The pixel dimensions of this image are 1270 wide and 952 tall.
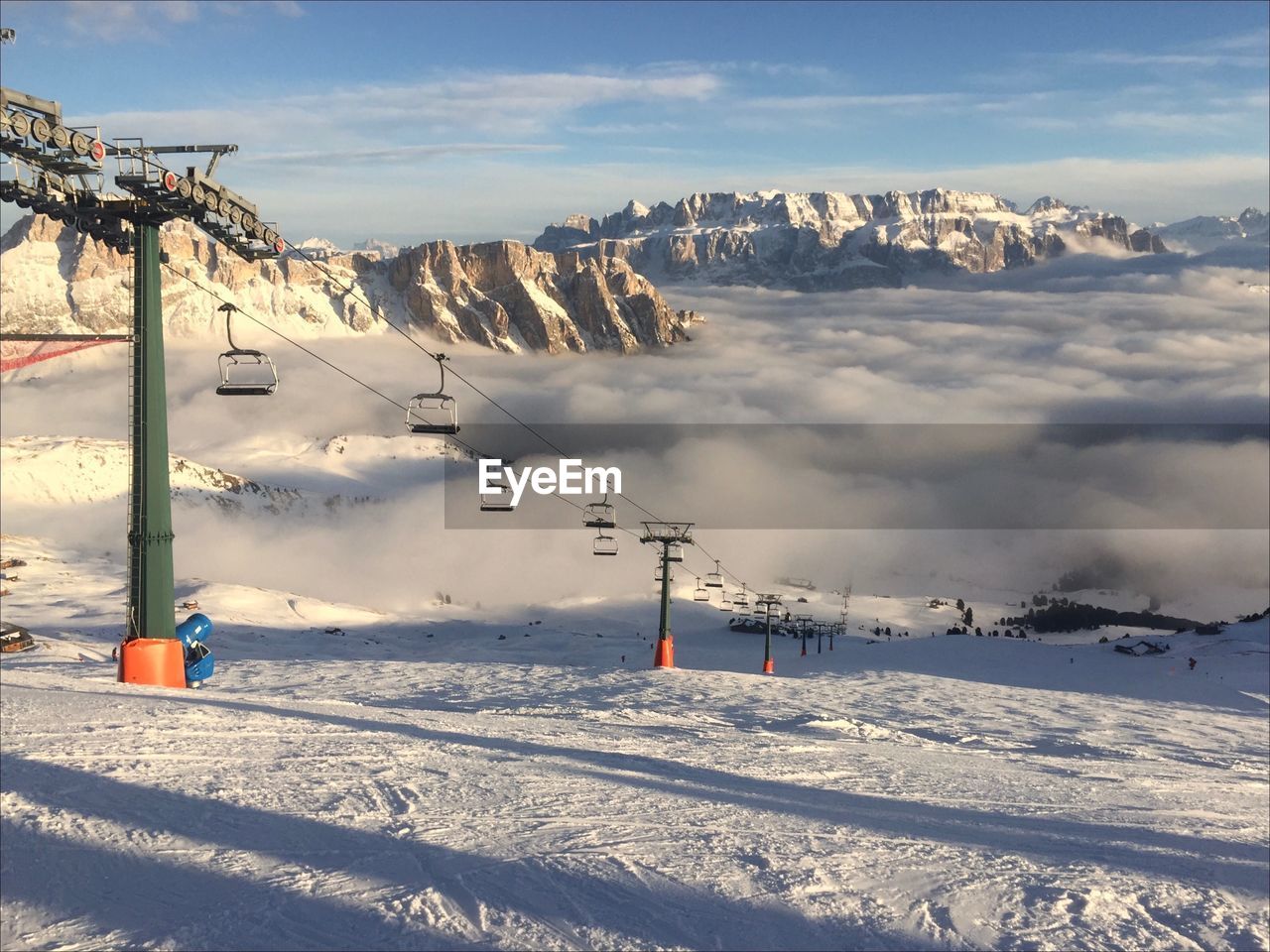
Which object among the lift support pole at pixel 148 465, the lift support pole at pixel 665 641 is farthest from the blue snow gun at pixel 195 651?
the lift support pole at pixel 665 641

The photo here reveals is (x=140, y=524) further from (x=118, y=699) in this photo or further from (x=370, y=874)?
(x=370, y=874)

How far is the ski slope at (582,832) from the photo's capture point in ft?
33.1

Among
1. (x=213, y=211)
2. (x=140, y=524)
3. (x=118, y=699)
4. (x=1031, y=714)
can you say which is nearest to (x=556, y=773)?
(x=118, y=699)

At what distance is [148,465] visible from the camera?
23703mm

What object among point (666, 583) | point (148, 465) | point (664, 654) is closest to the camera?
point (148, 465)

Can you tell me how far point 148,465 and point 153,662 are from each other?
448cm

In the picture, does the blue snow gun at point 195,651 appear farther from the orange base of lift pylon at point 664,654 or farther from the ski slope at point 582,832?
the orange base of lift pylon at point 664,654

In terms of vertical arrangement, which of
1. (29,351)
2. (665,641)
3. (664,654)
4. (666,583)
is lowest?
(664,654)

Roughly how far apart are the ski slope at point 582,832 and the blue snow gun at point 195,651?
A: 3.15 meters

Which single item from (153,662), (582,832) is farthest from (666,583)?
(582,832)

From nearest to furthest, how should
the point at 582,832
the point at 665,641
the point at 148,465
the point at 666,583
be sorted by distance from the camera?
the point at 582,832, the point at 148,465, the point at 665,641, the point at 666,583

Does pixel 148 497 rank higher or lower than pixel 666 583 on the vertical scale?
higher

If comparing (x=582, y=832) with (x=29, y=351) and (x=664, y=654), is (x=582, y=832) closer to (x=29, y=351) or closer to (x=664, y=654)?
(x=29, y=351)

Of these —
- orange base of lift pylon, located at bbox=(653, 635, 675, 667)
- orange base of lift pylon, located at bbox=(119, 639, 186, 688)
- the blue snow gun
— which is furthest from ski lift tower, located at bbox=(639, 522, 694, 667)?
orange base of lift pylon, located at bbox=(119, 639, 186, 688)
